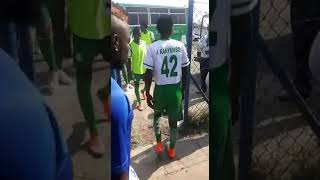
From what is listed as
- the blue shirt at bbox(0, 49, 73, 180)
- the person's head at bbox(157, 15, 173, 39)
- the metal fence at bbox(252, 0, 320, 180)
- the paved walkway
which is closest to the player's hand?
the person's head at bbox(157, 15, 173, 39)

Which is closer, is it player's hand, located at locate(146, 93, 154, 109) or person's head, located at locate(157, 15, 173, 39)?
person's head, located at locate(157, 15, 173, 39)

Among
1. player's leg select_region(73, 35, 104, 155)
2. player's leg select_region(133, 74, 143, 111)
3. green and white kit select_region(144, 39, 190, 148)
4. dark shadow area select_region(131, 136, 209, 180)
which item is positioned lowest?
dark shadow area select_region(131, 136, 209, 180)

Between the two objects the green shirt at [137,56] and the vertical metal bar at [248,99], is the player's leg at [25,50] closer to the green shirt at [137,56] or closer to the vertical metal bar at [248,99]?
the vertical metal bar at [248,99]

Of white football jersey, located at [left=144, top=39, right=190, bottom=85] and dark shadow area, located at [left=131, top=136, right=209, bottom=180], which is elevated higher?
white football jersey, located at [left=144, top=39, right=190, bottom=85]

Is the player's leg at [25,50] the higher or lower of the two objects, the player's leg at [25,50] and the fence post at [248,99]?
the higher

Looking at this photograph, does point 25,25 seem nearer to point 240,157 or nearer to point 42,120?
point 42,120

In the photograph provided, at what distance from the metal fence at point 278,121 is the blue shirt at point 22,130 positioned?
61cm

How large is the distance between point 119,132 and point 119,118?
50 millimetres

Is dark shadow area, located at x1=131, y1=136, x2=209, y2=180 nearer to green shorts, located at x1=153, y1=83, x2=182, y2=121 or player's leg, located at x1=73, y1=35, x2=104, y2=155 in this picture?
green shorts, located at x1=153, y1=83, x2=182, y2=121

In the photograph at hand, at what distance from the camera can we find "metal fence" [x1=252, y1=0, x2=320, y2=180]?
1194 millimetres

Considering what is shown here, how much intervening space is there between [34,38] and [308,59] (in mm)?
795

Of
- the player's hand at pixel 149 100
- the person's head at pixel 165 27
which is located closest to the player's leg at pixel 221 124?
the person's head at pixel 165 27

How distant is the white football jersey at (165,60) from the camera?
5.25 metres

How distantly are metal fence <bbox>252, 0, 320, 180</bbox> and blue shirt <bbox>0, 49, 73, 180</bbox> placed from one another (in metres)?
0.61
